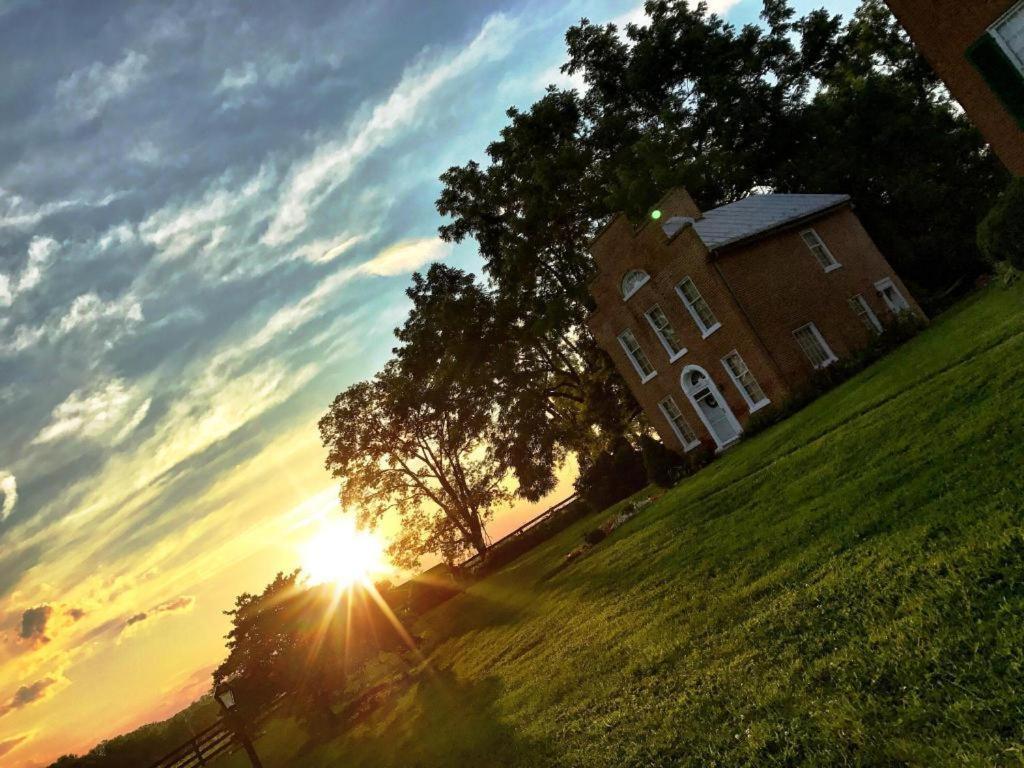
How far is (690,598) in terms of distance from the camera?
9422 mm

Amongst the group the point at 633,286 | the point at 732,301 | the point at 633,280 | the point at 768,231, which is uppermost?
the point at 633,280

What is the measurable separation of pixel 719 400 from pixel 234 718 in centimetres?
2195

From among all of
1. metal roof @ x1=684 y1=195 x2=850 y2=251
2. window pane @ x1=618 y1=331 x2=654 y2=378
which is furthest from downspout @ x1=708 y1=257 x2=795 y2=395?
window pane @ x1=618 y1=331 x2=654 y2=378

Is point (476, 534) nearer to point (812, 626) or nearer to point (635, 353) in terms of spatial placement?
point (635, 353)

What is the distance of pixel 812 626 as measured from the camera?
6145 millimetres

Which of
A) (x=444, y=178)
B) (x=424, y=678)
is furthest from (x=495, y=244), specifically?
(x=424, y=678)

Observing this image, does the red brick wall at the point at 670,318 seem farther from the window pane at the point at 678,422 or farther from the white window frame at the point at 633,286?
the window pane at the point at 678,422

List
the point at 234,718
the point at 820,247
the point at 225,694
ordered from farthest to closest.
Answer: the point at 820,247 → the point at 225,694 → the point at 234,718

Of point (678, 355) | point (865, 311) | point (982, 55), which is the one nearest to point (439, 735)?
point (982, 55)

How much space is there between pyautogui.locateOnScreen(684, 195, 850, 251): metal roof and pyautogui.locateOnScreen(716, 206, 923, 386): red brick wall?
1.89 ft

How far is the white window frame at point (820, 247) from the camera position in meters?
27.5

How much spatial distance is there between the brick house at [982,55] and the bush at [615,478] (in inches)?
1010

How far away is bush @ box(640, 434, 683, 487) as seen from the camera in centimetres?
2872

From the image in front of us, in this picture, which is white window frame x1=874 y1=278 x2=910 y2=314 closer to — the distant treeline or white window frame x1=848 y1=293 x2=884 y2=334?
white window frame x1=848 y1=293 x2=884 y2=334
